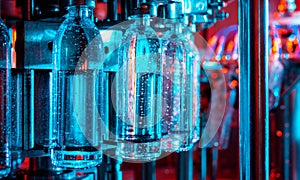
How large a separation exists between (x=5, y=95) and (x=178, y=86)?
1.18ft

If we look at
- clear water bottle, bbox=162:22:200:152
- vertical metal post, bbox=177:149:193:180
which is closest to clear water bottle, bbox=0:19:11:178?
clear water bottle, bbox=162:22:200:152

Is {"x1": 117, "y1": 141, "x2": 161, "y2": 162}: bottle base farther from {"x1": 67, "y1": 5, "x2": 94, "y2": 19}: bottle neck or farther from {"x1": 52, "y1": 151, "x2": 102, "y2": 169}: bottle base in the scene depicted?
{"x1": 67, "y1": 5, "x2": 94, "y2": 19}: bottle neck

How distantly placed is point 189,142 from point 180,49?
17cm

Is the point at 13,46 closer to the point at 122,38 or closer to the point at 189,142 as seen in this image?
the point at 122,38

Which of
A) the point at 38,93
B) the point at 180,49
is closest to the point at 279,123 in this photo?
the point at 180,49

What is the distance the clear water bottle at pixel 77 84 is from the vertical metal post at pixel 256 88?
197 millimetres

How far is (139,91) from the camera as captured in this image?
77cm

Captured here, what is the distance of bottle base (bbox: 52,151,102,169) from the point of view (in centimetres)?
66

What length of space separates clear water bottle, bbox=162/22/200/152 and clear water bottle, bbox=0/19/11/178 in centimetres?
27

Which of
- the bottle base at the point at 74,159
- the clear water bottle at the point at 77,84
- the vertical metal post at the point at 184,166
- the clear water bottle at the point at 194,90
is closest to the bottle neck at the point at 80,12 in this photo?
the clear water bottle at the point at 77,84

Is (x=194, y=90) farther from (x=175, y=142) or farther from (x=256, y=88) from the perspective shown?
(x=256, y=88)

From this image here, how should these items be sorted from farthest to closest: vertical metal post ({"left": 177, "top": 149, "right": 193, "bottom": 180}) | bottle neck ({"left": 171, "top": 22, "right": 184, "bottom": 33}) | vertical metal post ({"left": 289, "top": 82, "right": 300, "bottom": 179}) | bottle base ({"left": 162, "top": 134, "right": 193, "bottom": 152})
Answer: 1. vertical metal post ({"left": 289, "top": 82, "right": 300, "bottom": 179})
2. vertical metal post ({"left": 177, "top": 149, "right": 193, "bottom": 180})
3. bottle neck ({"left": 171, "top": 22, "right": 184, "bottom": 33})
4. bottle base ({"left": 162, "top": 134, "right": 193, "bottom": 152})

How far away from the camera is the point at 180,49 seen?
0.93 metres

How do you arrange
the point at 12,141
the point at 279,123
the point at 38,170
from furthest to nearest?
the point at 279,123
the point at 38,170
the point at 12,141
